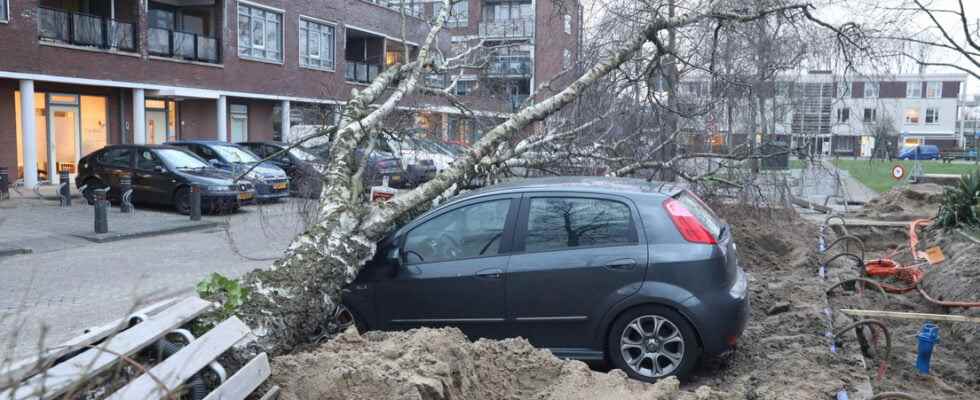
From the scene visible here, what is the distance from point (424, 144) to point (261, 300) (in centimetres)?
888

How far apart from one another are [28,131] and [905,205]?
21.5 meters

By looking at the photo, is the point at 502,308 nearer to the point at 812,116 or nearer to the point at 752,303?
the point at 752,303

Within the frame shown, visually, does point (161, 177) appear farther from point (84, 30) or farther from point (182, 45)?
point (182, 45)

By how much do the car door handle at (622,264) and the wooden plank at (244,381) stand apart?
2579 mm

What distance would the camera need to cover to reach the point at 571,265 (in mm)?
5773

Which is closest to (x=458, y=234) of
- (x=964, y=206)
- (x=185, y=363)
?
(x=185, y=363)

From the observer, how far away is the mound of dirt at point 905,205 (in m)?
16.0

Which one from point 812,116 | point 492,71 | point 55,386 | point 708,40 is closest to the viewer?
point 55,386

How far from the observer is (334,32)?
3397 centimetres

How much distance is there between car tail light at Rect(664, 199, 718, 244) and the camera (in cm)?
570

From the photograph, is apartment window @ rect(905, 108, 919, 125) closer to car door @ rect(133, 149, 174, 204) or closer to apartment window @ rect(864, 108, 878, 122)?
apartment window @ rect(864, 108, 878, 122)

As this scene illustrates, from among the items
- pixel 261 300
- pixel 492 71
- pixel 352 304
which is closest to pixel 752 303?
pixel 352 304

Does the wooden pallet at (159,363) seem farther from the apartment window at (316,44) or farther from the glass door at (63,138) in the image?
the apartment window at (316,44)

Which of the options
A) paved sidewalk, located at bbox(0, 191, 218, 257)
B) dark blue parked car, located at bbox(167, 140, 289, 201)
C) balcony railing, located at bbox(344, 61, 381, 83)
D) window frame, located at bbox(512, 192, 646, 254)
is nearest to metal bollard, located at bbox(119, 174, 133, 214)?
paved sidewalk, located at bbox(0, 191, 218, 257)
